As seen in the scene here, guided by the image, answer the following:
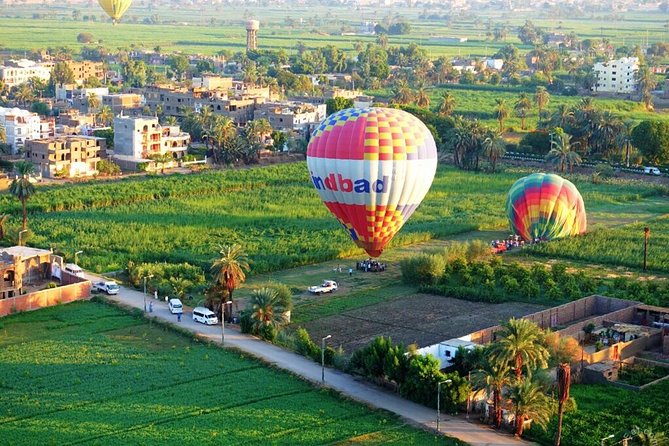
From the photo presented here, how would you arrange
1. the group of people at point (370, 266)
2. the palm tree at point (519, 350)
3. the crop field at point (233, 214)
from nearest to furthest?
the palm tree at point (519, 350), the group of people at point (370, 266), the crop field at point (233, 214)

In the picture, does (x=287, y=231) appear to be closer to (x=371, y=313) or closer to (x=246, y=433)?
(x=371, y=313)

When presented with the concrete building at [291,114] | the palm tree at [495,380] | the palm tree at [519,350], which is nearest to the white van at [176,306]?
the palm tree at [495,380]

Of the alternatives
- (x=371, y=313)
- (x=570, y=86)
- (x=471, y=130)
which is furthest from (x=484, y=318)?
(x=570, y=86)

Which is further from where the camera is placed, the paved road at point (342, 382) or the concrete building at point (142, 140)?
→ the concrete building at point (142, 140)

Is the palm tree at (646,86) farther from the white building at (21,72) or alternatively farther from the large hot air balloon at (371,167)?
the large hot air balloon at (371,167)

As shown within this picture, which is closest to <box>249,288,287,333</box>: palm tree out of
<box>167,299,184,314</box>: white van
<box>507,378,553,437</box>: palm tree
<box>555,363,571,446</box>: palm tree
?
<box>167,299,184,314</box>: white van

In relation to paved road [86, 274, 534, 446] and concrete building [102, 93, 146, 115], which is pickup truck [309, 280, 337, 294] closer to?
paved road [86, 274, 534, 446]
